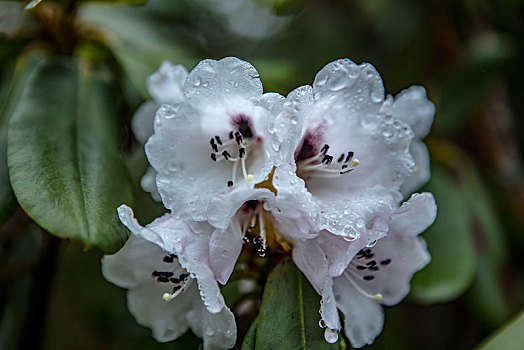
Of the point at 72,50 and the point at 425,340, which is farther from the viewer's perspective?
the point at 425,340

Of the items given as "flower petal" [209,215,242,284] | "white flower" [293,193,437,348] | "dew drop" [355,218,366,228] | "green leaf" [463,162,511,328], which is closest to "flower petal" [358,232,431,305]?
"white flower" [293,193,437,348]

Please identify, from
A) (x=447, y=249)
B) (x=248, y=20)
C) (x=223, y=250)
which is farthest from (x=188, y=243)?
(x=248, y=20)

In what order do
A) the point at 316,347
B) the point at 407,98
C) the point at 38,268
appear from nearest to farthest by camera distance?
1. the point at 316,347
2. the point at 407,98
3. the point at 38,268

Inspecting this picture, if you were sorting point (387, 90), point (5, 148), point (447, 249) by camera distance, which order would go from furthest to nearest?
point (387, 90)
point (447, 249)
point (5, 148)

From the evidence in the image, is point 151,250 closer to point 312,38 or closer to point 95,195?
point 95,195

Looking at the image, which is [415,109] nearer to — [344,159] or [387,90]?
[344,159]

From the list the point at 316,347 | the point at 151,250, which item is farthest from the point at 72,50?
the point at 316,347

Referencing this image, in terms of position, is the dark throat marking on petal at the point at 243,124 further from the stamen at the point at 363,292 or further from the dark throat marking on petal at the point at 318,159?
the stamen at the point at 363,292
